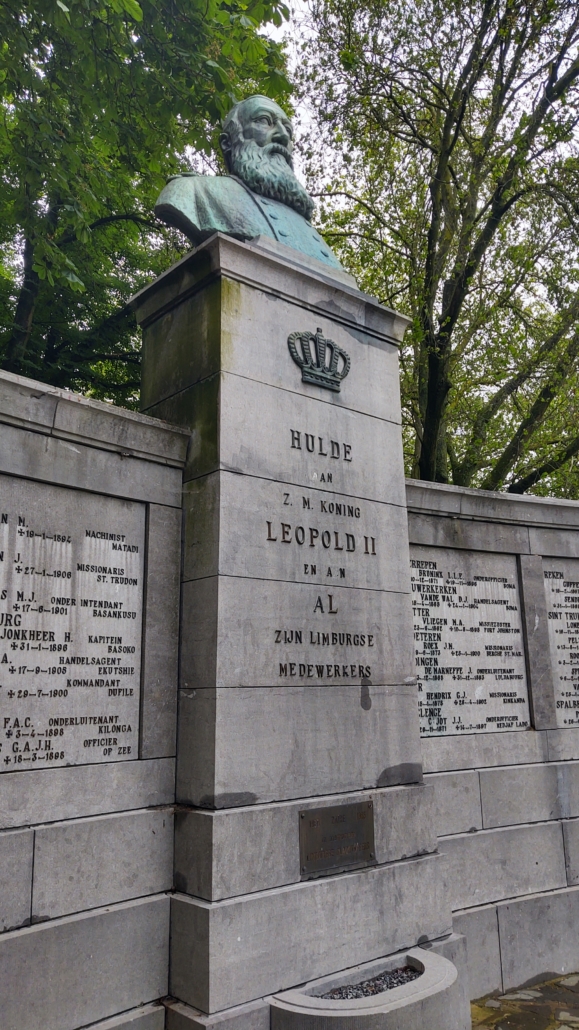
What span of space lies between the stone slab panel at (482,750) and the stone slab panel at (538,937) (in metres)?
1.14

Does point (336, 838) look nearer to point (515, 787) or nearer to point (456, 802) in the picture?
point (456, 802)

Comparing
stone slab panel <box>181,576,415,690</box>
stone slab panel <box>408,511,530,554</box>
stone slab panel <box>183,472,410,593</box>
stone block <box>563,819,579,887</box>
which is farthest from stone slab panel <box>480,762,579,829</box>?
stone slab panel <box>183,472,410,593</box>

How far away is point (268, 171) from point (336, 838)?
5248 mm

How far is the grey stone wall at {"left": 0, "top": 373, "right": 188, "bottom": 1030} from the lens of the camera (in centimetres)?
403

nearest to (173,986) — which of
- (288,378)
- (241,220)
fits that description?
(288,378)

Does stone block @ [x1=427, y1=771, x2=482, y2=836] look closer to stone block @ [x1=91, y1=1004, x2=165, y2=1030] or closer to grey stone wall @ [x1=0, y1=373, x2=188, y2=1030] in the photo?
grey stone wall @ [x1=0, y1=373, x2=188, y2=1030]

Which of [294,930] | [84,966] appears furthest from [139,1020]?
[294,930]

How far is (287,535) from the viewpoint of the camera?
5.32 metres

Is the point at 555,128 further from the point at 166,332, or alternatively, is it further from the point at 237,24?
the point at 166,332

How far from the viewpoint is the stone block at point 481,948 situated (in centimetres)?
599

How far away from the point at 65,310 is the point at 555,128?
854cm

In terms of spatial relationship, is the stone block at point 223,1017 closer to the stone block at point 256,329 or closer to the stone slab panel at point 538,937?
the stone slab panel at point 538,937

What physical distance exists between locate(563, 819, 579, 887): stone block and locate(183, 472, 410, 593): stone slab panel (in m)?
2.99

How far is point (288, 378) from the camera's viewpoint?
5.61 m
